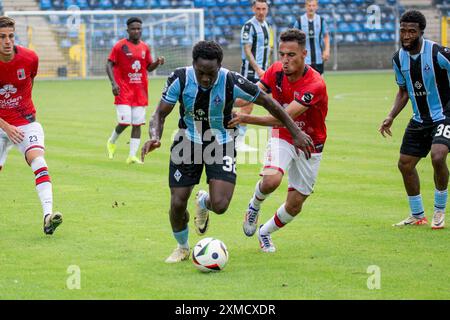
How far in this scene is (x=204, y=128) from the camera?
27.9ft

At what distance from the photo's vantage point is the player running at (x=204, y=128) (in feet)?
26.8

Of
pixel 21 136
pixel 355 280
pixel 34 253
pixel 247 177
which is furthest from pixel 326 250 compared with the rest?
pixel 247 177

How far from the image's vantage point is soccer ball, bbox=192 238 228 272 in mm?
8000

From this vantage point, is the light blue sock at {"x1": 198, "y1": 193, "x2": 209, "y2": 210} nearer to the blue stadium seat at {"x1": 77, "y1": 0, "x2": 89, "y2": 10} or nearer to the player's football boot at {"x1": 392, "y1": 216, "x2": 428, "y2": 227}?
the player's football boot at {"x1": 392, "y1": 216, "x2": 428, "y2": 227}

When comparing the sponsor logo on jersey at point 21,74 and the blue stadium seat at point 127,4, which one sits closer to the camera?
the sponsor logo on jersey at point 21,74

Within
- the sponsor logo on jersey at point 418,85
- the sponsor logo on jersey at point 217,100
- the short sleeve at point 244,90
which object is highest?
the short sleeve at point 244,90

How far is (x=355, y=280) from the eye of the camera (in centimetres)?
775

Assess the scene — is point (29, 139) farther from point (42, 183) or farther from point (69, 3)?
point (69, 3)

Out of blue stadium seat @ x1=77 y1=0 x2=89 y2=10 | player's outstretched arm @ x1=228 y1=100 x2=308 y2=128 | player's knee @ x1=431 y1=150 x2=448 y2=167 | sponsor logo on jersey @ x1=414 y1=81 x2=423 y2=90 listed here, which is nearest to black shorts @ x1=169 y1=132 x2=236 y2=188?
player's outstretched arm @ x1=228 y1=100 x2=308 y2=128

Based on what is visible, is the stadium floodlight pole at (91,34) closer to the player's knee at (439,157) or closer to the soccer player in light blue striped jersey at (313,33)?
the soccer player in light blue striped jersey at (313,33)

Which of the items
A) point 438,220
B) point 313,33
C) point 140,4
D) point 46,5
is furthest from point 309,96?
point 46,5

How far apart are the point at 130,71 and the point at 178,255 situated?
822 centimetres

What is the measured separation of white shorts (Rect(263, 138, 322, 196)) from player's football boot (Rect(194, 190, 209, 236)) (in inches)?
28.8

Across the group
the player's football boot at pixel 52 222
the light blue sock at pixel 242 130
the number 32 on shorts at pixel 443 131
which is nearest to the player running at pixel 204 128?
the player's football boot at pixel 52 222
